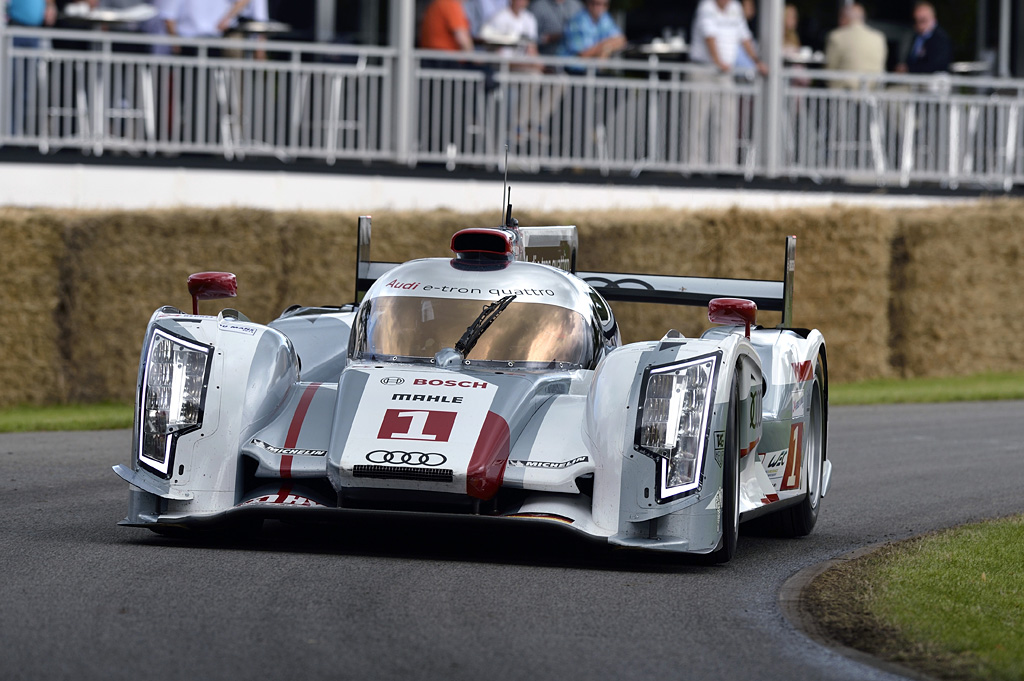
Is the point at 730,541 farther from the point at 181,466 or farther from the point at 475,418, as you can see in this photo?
the point at 181,466

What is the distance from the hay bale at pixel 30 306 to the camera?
14.8 metres

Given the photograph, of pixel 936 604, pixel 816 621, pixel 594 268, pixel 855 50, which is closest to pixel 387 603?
pixel 816 621

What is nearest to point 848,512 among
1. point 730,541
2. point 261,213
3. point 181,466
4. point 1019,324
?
point 730,541

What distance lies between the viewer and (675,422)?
7.06m

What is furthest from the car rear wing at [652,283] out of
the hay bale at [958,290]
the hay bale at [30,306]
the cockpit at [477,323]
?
the hay bale at [958,290]

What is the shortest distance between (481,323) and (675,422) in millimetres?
1335

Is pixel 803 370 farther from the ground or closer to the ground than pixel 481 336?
closer to the ground

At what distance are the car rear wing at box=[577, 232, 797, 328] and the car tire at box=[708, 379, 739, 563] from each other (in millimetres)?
2060

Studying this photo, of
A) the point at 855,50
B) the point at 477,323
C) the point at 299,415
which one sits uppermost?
the point at 855,50

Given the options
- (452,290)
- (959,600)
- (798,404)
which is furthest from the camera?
(798,404)

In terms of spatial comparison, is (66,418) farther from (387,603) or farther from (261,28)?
(387,603)

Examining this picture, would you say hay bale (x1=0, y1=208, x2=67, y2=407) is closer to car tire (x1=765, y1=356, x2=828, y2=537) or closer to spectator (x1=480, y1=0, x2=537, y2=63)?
spectator (x1=480, y1=0, x2=537, y2=63)

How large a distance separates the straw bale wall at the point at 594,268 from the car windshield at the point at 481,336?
24.5ft

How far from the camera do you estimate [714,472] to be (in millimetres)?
7090
